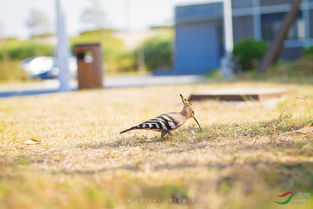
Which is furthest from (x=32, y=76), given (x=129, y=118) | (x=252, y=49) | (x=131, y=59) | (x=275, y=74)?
(x=129, y=118)

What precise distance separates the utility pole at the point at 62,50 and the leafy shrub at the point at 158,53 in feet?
66.2

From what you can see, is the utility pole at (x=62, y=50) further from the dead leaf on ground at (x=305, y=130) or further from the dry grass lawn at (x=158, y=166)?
the dead leaf on ground at (x=305, y=130)

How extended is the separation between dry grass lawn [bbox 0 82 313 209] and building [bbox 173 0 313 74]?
58.3 ft

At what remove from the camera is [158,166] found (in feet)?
9.96

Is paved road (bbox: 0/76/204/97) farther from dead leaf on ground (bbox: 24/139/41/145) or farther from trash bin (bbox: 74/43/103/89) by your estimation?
dead leaf on ground (bbox: 24/139/41/145)

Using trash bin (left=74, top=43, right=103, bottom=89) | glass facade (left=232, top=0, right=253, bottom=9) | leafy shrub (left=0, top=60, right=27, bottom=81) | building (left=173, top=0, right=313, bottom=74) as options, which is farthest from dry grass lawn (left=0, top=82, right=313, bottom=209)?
glass facade (left=232, top=0, right=253, bottom=9)

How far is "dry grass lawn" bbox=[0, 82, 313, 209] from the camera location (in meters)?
2.40

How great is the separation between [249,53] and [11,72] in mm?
12693

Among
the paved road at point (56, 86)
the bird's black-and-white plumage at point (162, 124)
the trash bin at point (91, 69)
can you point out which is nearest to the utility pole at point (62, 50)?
the trash bin at point (91, 69)

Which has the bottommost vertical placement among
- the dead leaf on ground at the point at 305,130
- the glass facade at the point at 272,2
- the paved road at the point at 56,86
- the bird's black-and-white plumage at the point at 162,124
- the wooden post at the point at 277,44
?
the paved road at the point at 56,86

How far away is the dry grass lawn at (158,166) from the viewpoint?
2.40 m

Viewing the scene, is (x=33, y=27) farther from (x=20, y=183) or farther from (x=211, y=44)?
(x=20, y=183)

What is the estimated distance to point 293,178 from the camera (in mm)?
2678

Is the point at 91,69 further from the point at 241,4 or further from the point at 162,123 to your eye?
the point at 241,4
